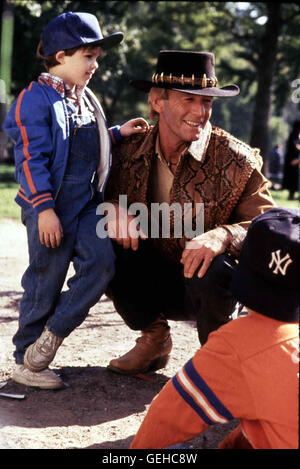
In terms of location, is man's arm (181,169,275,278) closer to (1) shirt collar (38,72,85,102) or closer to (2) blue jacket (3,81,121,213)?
(2) blue jacket (3,81,121,213)

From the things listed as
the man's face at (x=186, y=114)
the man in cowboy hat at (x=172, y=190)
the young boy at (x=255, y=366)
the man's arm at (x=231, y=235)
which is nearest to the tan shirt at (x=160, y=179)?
the man in cowboy hat at (x=172, y=190)

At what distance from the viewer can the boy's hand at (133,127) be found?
3.78m

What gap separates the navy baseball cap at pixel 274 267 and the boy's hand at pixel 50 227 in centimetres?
119

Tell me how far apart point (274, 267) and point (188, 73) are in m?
1.72

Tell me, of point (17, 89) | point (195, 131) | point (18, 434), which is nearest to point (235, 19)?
point (17, 89)

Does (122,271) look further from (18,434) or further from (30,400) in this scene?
(18,434)

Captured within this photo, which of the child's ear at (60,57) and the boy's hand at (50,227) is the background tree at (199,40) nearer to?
the child's ear at (60,57)

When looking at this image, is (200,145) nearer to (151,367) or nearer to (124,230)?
(124,230)

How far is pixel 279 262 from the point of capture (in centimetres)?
216

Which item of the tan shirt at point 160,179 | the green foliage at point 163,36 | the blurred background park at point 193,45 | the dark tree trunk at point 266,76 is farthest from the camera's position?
the dark tree trunk at point 266,76

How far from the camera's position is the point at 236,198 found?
350 cm

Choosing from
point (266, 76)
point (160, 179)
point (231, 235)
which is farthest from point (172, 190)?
point (266, 76)

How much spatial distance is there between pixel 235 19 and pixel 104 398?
20.0 metres
